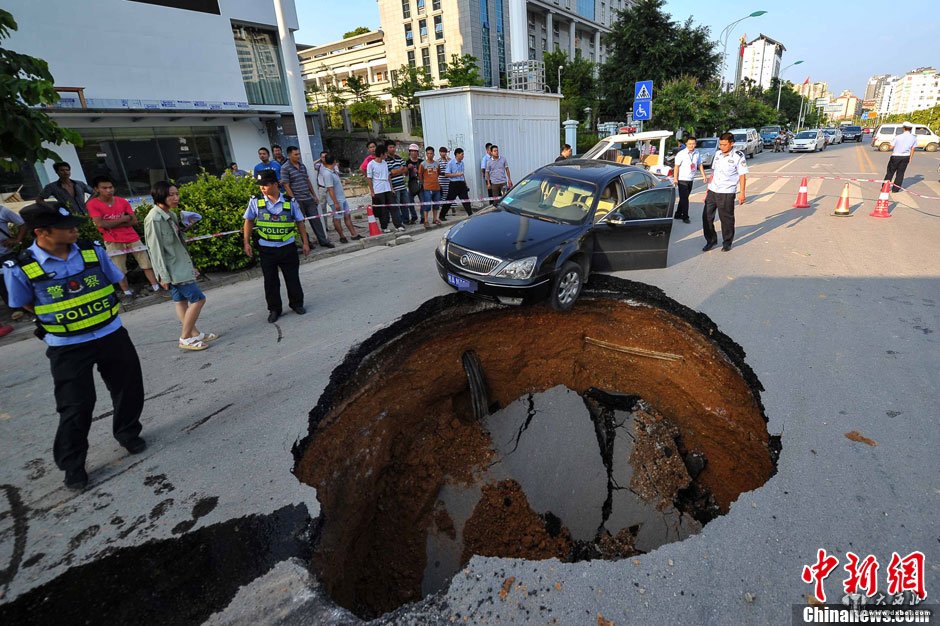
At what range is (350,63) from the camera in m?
56.4

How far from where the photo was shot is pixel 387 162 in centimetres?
997

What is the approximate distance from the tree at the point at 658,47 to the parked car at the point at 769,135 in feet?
33.0

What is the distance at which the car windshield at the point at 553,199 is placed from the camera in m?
5.75

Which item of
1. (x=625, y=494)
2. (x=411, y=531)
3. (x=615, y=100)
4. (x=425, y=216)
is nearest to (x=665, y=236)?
(x=625, y=494)

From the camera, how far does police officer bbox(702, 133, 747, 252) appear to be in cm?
706

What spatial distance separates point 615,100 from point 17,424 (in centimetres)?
3720

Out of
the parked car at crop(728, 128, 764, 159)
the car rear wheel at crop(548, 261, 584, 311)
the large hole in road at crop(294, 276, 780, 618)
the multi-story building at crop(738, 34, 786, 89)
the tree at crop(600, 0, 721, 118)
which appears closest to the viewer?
the large hole in road at crop(294, 276, 780, 618)

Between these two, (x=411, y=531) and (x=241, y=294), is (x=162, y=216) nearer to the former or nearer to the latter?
(x=241, y=294)

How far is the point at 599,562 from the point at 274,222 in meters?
4.69

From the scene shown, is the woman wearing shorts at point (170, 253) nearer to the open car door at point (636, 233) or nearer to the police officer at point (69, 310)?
the police officer at point (69, 310)

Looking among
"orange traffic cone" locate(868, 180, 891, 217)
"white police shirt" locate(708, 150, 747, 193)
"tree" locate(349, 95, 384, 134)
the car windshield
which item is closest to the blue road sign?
"orange traffic cone" locate(868, 180, 891, 217)

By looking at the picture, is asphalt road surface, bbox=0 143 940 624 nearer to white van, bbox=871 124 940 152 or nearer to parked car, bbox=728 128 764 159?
parked car, bbox=728 128 764 159

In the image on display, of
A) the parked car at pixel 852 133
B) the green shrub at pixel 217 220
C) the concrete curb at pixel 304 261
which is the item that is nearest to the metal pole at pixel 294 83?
the concrete curb at pixel 304 261

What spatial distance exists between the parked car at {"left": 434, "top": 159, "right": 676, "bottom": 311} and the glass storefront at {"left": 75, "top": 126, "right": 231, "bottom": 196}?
40.4 ft
